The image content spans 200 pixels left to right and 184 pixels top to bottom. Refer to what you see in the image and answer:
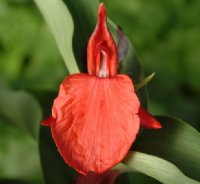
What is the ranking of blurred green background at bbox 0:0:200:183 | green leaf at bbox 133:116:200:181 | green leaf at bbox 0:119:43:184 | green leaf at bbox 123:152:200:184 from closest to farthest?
1. green leaf at bbox 123:152:200:184
2. green leaf at bbox 133:116:200:181
3. green leaf at bbox 0:119:43:184
4. blurred green background at bbox 0:0:200:183

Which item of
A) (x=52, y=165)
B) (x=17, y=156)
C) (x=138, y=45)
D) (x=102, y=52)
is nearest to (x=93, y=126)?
(x=102, y=52)

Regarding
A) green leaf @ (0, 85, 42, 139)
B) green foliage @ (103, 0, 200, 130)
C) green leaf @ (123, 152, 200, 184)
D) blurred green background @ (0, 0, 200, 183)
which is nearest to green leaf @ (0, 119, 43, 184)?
blurred green background @ (0, 0, 200, 183)

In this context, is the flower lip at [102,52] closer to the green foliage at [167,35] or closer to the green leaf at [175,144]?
the green leaf at [175,144]

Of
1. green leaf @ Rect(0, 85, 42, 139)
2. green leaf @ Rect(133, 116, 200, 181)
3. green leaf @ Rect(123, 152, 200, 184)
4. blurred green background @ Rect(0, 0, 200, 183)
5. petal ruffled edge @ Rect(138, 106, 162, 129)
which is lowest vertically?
blurred green background @ Rect(0, 0, 200, 183)

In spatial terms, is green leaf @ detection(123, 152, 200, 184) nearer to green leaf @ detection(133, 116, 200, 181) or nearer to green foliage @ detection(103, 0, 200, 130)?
green leaf @ detection(133, 116, 200, 181)

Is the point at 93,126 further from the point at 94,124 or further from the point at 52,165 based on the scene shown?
the point at 52,165

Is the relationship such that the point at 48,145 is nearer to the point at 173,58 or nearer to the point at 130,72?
the point at 130,72
